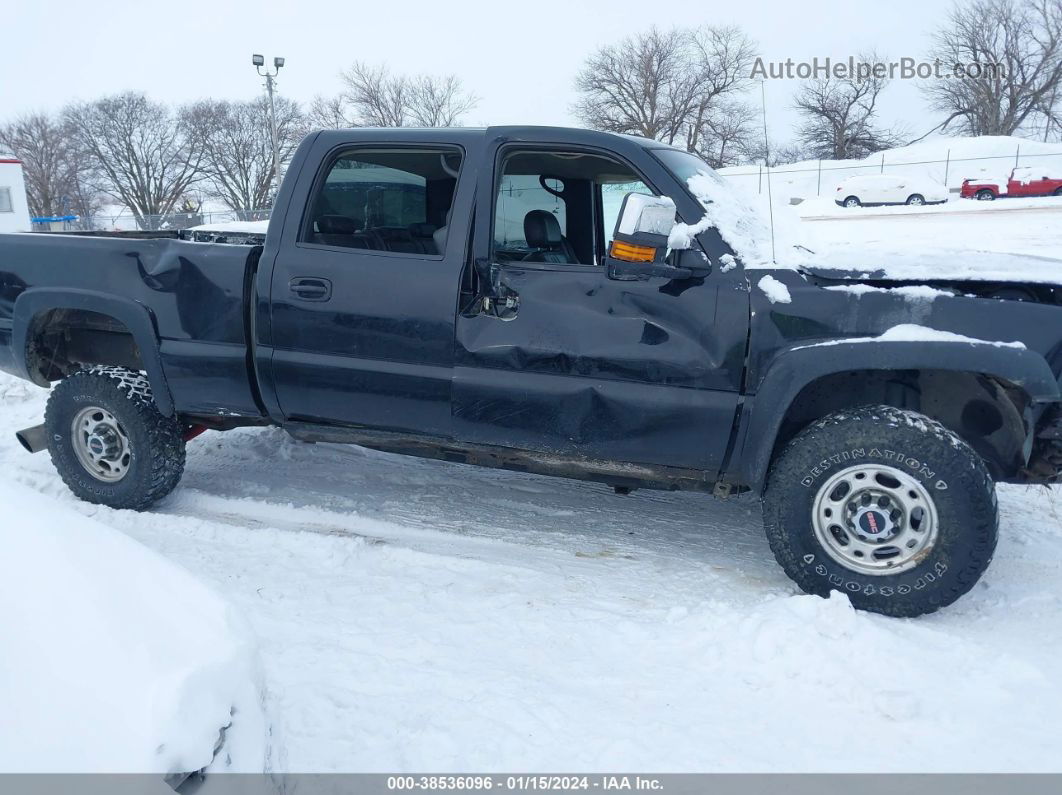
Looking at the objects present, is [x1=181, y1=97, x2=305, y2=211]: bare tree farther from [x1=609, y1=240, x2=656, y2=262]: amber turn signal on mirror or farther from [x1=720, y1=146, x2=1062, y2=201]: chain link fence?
[x1=609, y1=240, x2=656, y2=262]: amber turn signal on mirror

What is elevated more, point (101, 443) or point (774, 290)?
point (774, 290)

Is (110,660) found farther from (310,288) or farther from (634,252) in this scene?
(310,288)

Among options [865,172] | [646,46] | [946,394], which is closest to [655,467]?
[946,394]

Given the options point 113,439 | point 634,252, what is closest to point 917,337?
point 634,252

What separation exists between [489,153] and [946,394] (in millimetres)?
2308

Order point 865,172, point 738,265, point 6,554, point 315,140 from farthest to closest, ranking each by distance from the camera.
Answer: point 865,172, point 315,140, point 738,265, point 6,554

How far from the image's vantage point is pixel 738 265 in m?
3.46

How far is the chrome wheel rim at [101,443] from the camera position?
4594 mm

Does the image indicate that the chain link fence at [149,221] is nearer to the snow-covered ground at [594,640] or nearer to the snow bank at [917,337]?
the snow-covered ground at [594,640]

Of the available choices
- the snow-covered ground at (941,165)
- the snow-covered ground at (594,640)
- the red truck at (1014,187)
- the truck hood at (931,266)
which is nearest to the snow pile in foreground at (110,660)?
the snow-covered ground at (594,640)

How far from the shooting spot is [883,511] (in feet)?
10.9

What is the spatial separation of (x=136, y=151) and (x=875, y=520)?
2533 inches

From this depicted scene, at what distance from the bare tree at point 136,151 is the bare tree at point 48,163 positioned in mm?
1140

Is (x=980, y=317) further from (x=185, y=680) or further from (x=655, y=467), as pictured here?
(x=185, y=680)
